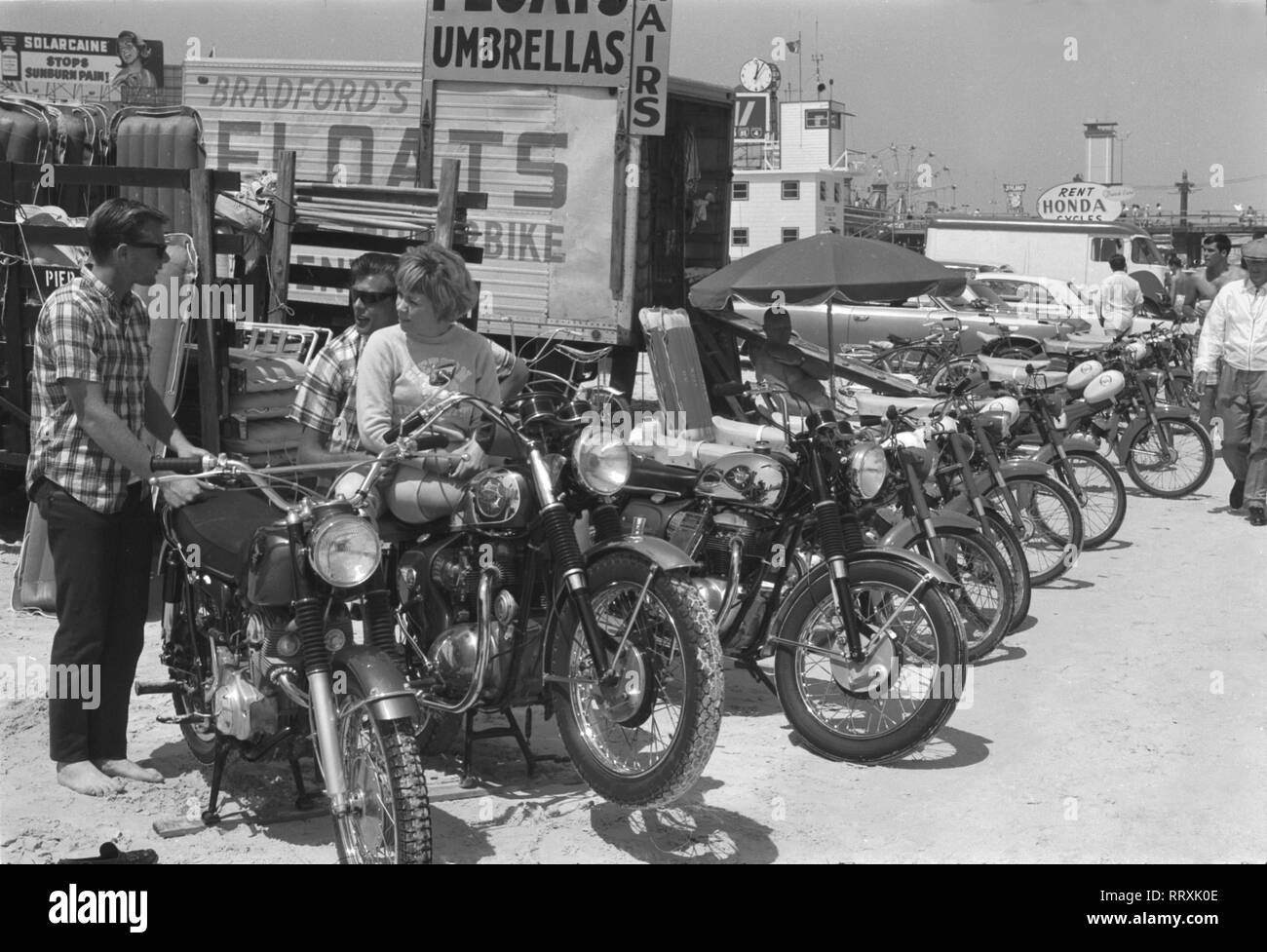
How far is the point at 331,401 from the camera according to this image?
5020 mm

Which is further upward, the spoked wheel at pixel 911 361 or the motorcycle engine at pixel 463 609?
the spoked wheel at pixel 911 361

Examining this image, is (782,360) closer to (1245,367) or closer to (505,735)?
(1245,367)

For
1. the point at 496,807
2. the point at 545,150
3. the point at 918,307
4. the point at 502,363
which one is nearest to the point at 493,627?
the point at 496,807

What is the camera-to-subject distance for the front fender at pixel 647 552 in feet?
13.3

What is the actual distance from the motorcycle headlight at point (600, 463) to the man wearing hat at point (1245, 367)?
7203mm

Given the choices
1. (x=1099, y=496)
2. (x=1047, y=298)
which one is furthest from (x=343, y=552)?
(x=1047, y=298)

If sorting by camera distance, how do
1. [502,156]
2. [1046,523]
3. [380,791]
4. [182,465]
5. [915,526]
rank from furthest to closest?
1. [502,156]
2. [1046,523]
3. [915,526]
4. [182,465]
5. [380,791]

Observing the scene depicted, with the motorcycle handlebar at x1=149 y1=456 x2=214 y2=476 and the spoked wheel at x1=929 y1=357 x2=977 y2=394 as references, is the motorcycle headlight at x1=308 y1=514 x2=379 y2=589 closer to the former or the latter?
the motorcycle handlebar at x1=149 y1=456 x2=214 y2=476

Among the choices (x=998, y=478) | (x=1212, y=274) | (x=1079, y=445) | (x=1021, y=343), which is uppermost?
(x=1212, y=274)

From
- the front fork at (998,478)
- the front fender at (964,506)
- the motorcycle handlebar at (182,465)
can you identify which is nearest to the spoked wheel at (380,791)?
the motorcycle handlebar at (182,465)

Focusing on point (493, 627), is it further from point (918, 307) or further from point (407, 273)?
point (918, 307)

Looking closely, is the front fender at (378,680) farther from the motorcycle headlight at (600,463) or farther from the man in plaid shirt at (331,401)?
the man in plaid shirt at (331,401)

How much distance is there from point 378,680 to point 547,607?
0.91 meters

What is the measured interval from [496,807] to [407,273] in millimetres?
1770
